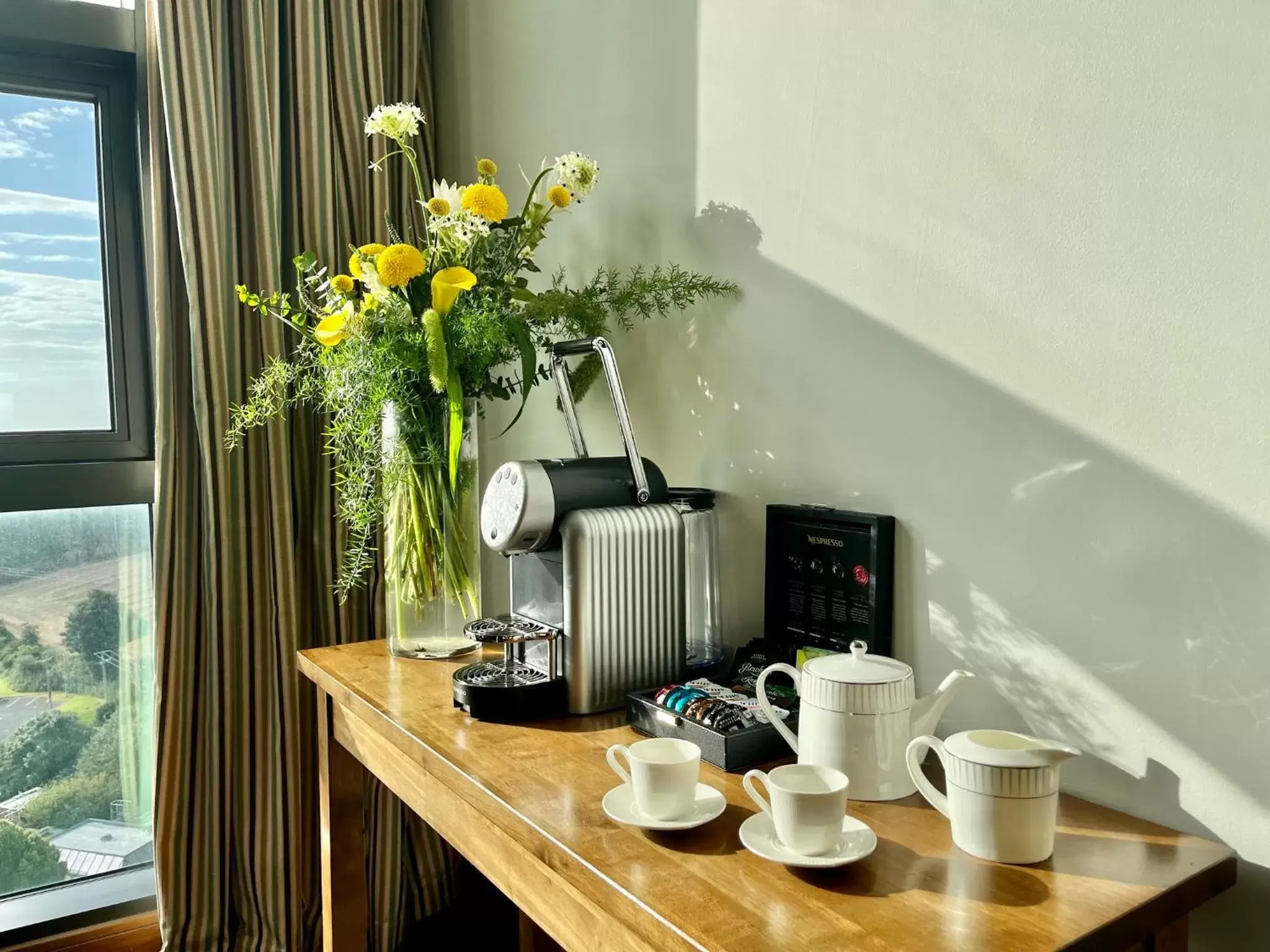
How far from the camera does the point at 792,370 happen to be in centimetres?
129

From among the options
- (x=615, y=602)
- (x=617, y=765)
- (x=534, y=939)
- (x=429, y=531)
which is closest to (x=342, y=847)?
(x=534, y=939)

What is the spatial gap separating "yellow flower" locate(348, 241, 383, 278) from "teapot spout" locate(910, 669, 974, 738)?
3.12 feet

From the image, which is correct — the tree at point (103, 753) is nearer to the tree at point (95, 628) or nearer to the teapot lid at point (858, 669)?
the tree at point (95, 628)

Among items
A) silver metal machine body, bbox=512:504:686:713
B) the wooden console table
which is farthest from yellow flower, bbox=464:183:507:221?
the wooden console table

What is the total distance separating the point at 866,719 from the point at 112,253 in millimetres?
1758

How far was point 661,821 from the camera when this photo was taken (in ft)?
2.92

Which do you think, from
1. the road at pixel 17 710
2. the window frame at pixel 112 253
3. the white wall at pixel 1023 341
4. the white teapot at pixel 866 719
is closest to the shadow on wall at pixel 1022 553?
the white wall at pixel 1023 341

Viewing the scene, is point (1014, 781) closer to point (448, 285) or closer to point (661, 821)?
point (661, 821)

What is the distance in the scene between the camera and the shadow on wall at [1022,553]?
865 millimetres

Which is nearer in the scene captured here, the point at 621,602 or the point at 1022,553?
the point at 1022,553

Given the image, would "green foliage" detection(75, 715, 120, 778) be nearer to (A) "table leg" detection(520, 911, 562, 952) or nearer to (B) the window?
(B) the window

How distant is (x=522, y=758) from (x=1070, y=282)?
2.42ft

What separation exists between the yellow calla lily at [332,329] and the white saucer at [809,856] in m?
0.94

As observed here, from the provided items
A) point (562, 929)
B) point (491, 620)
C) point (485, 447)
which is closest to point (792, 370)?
point (491, 620)
